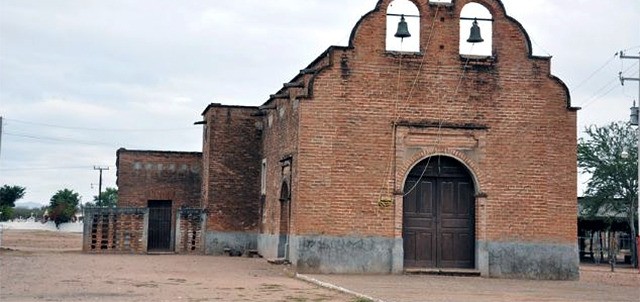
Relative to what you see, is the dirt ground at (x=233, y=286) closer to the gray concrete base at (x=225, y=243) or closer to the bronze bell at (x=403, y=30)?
the bronze bell at (x=403, y=30)

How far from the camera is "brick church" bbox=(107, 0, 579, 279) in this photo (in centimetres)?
2280

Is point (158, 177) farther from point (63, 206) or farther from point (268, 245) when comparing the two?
point (63, 206)

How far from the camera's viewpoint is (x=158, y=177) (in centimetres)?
3816

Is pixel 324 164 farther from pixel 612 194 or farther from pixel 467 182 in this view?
pixel 612 194

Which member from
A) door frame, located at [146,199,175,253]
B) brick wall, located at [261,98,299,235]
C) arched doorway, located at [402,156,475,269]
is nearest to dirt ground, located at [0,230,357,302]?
brick wall, located at [261,98,299,235]

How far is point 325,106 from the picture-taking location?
75.5 feet

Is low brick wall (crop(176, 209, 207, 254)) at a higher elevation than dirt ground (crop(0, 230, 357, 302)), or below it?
higher

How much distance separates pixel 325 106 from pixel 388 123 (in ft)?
5.89

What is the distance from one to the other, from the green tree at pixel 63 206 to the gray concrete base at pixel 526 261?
7087 centimetres

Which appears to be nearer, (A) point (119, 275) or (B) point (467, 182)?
(A) point (119, 275)

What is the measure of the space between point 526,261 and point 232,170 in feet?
46.2

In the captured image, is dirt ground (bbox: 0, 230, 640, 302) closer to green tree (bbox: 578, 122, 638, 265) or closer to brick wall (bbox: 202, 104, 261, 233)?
brick wall (bbox: 202, 104, 261, 233)

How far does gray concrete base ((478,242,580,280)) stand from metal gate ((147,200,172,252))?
664 inches

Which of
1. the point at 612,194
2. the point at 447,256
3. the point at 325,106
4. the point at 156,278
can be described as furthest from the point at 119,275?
the point at 612,194
